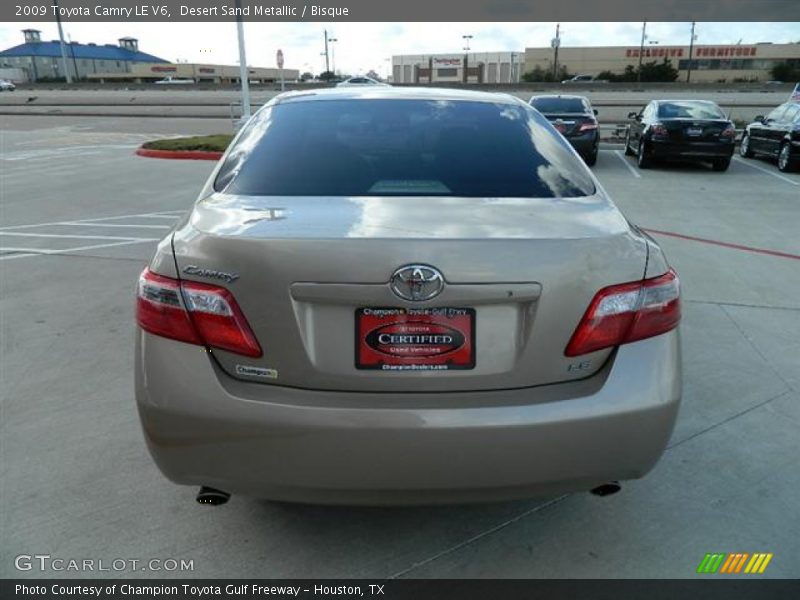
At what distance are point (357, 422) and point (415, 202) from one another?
2.71ft

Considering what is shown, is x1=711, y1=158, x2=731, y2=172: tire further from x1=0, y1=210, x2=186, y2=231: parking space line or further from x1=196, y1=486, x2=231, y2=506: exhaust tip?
x1=196, y1=486, x2=231, y2=506: exhaust tip

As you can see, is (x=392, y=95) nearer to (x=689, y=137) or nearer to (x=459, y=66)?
(x=689, y=137)

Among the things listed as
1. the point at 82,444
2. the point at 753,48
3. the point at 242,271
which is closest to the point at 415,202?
the point at 242,271

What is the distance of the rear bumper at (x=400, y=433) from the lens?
6.41 feet

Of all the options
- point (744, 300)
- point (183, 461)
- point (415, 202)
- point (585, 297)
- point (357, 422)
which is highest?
point (415, 202)

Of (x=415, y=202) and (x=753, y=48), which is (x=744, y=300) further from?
(x=753, y=48)

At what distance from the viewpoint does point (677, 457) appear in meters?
3.06

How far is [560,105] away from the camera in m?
15.7

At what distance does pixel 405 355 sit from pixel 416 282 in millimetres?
245

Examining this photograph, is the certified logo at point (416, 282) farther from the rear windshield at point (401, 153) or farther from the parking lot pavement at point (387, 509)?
the parking lot pavement at point (387, 509)

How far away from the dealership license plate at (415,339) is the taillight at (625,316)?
335mm

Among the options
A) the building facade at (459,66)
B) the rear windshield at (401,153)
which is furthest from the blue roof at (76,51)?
the rear windshield at (401,153)

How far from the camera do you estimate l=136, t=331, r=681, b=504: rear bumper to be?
196cm

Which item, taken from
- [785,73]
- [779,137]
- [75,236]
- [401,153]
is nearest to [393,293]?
[401,153]
